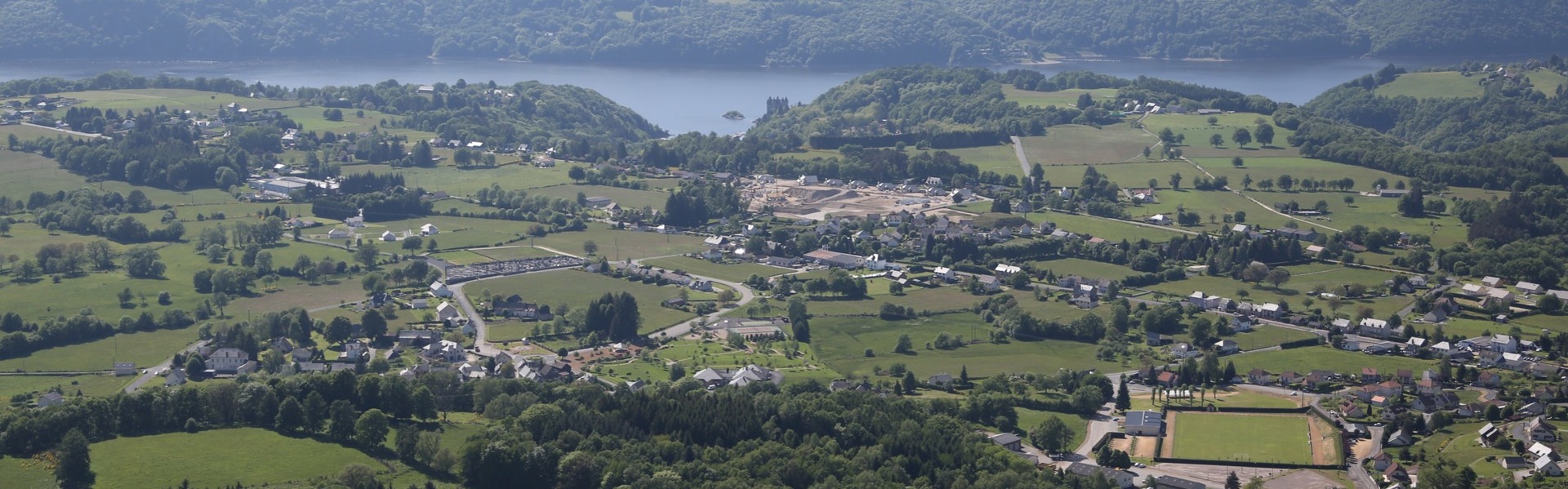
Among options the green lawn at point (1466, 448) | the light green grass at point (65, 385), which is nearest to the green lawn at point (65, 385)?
the light green grass at point (65, 385)

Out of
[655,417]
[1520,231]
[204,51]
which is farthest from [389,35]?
[655,417]

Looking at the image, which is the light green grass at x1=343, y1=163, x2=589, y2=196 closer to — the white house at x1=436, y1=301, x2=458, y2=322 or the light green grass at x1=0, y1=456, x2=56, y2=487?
the white house at x1=436, y1=301, x2=458, y2=322

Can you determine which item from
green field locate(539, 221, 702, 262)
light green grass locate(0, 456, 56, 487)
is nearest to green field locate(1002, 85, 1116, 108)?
green field locate(539, 221, 702, 262)

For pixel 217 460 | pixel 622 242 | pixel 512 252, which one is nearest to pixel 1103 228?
pixel 622 242

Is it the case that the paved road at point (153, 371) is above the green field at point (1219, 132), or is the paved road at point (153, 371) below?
below

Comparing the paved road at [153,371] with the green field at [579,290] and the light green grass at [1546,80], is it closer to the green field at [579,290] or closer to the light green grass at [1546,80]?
the green field at [579,290]

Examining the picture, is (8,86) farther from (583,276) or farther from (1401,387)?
(1401,387)

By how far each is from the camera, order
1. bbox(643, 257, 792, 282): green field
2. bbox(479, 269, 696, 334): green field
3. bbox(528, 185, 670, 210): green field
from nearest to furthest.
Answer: bbox(479, 269, 696, 334): green field
bbox(643, 257, 792, 282): green field
bbox(528, 185, 670, 210): green field
